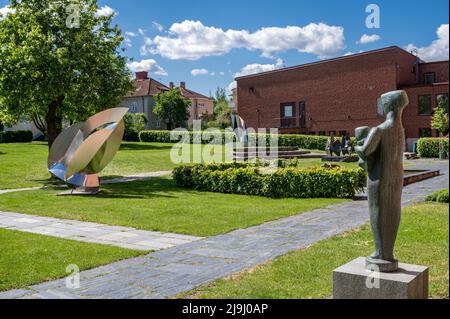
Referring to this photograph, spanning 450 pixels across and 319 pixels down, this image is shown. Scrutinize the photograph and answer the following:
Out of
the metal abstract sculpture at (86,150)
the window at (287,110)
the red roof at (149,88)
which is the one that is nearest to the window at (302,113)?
the window at (287,110)

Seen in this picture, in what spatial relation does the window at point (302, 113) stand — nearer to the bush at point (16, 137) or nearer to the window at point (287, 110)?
the window at point (287, 110)

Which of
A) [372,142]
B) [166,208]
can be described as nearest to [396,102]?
[372,142]

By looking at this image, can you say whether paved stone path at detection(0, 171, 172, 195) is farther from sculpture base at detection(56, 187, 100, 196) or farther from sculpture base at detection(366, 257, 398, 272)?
sculpture base at detection(366, 257, 398, 272)

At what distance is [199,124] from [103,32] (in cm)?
4348

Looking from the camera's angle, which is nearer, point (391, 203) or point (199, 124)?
point (391, 203)

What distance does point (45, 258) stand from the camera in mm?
7918

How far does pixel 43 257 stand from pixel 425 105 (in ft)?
117

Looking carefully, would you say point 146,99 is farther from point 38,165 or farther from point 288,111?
point 38,165

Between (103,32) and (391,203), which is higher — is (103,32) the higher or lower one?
the higher one

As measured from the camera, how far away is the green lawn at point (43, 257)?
6875 mm

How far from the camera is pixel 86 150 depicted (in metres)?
16.3
